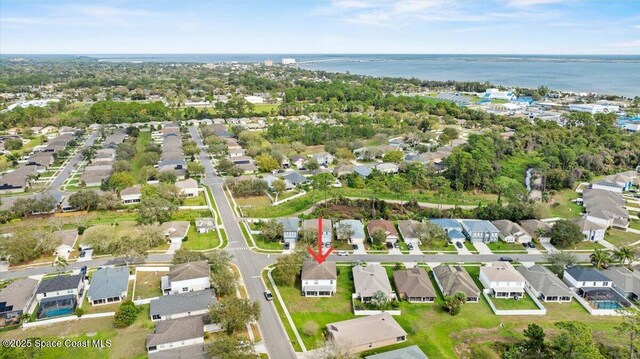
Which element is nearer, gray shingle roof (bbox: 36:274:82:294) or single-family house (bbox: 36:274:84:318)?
single-family house (bbox: 36:274:84:318)

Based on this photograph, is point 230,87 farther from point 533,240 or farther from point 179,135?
point 533,240

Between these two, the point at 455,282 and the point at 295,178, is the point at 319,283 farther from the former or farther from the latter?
the point at 295,178

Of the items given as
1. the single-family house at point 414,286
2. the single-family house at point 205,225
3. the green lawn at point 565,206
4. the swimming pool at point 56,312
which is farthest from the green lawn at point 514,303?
the swimming pool at point 56,312

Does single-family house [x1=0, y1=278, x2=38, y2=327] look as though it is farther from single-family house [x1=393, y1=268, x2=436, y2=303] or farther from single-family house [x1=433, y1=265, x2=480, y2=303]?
single-family house [x1=433, y1=265, x2=480, y2=303]

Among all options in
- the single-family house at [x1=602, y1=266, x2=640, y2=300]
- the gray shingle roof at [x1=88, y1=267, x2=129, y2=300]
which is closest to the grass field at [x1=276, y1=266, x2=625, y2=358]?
the single-family house at [x1=602, y1=266, x2=640, y2=300]

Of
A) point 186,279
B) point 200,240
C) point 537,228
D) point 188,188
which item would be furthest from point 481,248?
point 188,188

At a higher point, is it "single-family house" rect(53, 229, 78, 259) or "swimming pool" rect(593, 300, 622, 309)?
"single-family house" rect(53, 229, 78, 259)

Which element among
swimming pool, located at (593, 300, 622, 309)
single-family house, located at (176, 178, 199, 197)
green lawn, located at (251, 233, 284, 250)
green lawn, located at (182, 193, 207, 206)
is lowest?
swimming pool, located at (593, 300, 622, 309)
